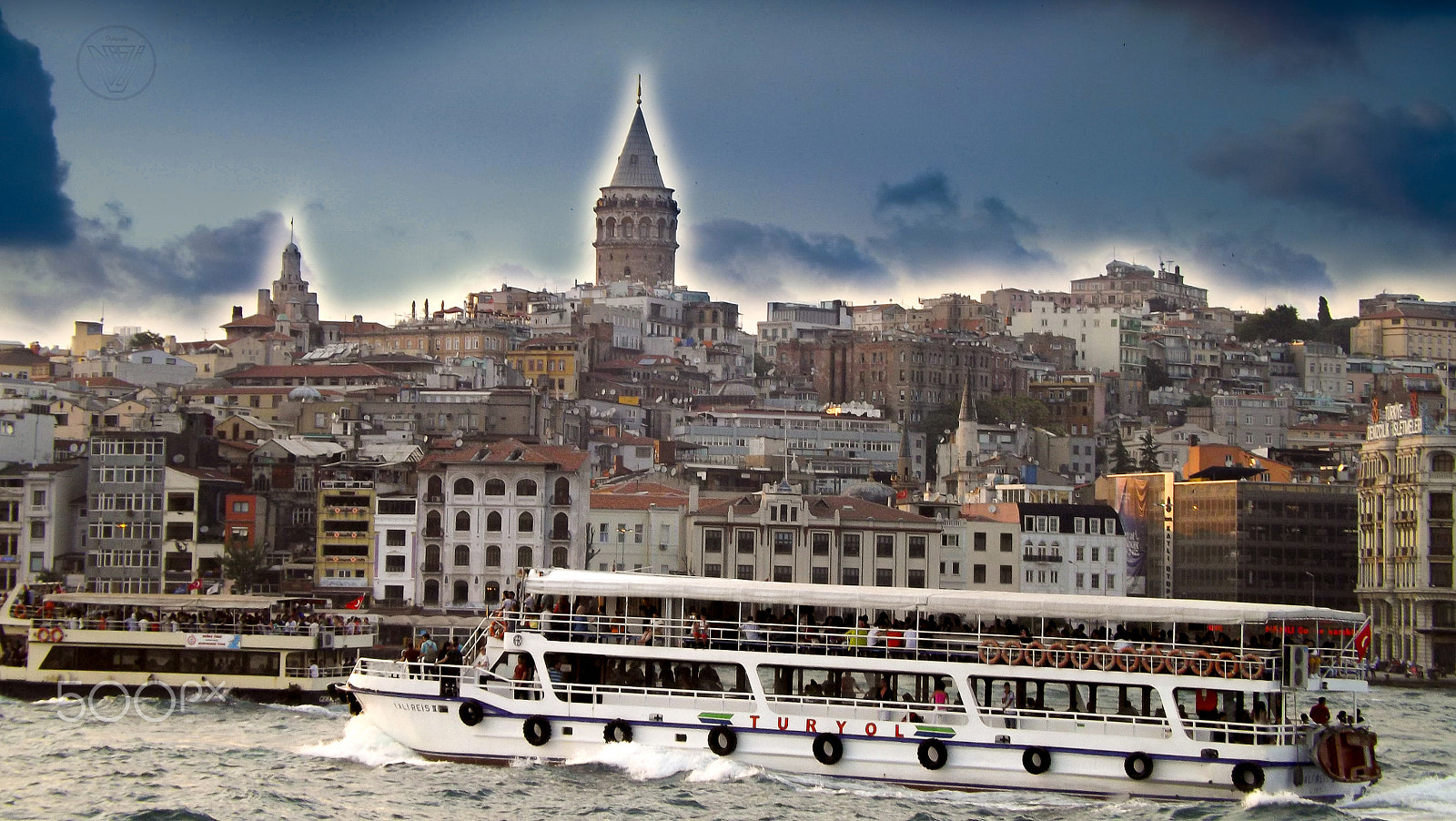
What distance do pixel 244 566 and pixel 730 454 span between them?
48602mm

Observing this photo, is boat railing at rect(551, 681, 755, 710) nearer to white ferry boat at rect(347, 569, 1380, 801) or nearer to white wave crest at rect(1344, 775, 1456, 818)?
white ferry boat at rect(347, 569, 1380, 801)

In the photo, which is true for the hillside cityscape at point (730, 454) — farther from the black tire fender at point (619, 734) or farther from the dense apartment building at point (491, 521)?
the black tire fender at point (619, 734)

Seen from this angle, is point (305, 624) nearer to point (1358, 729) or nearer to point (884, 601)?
point (884, 601)

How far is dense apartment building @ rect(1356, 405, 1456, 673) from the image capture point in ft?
274

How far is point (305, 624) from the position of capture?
55.2m

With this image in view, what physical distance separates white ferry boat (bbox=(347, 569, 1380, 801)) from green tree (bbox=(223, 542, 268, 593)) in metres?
34.5

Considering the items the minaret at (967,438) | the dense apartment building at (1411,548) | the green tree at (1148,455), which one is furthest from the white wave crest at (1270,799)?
the green tree at (1148,455)

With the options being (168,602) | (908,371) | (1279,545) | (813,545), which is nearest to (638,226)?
(908,371)

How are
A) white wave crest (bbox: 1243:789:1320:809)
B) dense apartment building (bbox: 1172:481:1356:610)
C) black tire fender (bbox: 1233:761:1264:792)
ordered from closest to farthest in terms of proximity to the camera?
white wave crest (bbox: 1243:789:1320:809)
black tire fender (bbox: 1233:761:1264:792)
dense apartment building (bbox: 1172:481:1356:610)

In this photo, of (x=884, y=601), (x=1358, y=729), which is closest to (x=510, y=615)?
(x=884, y=601)

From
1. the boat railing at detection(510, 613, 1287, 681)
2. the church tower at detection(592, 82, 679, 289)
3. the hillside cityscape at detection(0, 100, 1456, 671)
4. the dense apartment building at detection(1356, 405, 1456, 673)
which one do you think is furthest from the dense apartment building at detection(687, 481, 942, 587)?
the church tower at detection(592, 82, 679, 289)

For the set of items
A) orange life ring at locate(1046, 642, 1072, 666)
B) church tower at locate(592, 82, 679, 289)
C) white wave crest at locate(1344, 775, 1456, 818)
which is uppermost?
church tower at locate(592, 82, 679, 289)

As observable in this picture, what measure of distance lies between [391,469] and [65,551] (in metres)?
12.1

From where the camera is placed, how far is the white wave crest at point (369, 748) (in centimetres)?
3975
